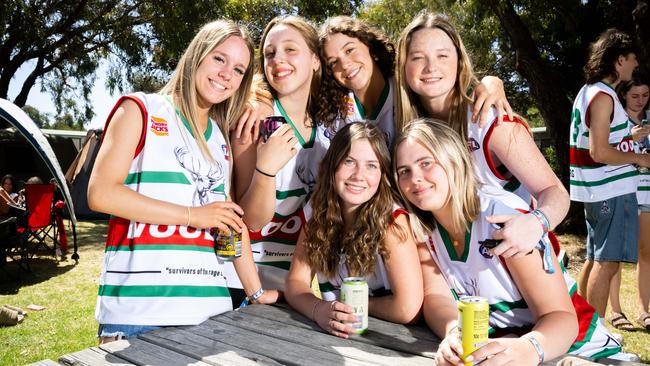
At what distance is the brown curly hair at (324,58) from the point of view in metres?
3.07

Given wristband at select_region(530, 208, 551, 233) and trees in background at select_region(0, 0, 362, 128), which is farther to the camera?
trees in background at select_region(0, 0, 362, 128)

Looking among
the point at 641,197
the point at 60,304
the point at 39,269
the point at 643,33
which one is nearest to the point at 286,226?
the point at 641,197

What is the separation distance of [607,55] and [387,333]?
11.1ft

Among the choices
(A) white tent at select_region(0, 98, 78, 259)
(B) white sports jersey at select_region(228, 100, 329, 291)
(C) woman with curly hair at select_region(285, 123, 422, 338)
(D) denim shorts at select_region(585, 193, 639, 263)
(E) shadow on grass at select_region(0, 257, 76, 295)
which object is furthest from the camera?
(A) white tent at select_region(0, 98, 78, 259)

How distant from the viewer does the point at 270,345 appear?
2170 mm

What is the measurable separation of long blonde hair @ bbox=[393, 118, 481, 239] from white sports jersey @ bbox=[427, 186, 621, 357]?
5 centimetres

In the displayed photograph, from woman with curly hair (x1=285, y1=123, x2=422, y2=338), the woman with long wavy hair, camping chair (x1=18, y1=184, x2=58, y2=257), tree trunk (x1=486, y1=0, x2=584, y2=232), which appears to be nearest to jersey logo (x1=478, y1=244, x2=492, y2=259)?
the woman with long wavy hair

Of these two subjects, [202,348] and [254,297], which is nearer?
[202,348]

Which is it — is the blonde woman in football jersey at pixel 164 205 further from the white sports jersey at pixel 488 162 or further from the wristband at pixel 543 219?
the wristband at pixel 543 219

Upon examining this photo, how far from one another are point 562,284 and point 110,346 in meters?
1.69

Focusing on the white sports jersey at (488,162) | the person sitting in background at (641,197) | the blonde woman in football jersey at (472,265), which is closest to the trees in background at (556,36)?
the person sitting in background at (641,197)

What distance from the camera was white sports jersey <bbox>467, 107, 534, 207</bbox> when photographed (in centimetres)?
242

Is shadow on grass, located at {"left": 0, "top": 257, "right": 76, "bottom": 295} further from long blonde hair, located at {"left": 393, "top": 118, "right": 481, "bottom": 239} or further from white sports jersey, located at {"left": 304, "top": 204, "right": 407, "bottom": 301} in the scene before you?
long blonde hair, located at {"left": 393, "top": 118, "right": 481, "bottom": 239}

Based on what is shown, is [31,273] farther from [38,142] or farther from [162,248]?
[162,248]
